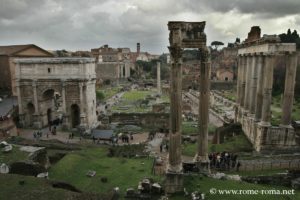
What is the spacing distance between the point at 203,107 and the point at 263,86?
800 cm

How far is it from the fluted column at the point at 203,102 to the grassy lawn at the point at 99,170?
12.9 ft

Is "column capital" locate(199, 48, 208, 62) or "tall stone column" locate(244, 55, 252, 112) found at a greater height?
"column capital" locate(199, 48, 208, 62)

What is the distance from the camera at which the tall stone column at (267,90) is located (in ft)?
60.3

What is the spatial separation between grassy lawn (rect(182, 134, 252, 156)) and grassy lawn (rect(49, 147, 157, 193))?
3.98m

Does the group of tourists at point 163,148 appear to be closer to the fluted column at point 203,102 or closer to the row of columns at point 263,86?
the row of columns at point 263,86

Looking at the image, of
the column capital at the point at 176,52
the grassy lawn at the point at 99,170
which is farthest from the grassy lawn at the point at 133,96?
the column capital at the point at 176,52

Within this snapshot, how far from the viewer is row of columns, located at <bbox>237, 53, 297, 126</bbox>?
18.5m

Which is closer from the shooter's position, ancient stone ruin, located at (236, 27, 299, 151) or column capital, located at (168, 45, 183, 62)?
column capital, located at (168, 45, 183, 62)

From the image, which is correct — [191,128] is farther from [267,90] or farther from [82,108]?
[267,90]

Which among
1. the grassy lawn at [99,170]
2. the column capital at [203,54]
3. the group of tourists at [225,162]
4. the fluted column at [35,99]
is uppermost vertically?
the column capital at [203,54]

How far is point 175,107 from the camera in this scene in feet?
39.5


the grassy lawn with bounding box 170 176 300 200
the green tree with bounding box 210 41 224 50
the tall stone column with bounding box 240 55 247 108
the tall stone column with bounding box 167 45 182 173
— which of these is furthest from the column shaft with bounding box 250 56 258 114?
the green tree with bounding box 210 41 224 50

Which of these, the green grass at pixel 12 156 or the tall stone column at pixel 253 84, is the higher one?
the tall stone column at pixel 253 84

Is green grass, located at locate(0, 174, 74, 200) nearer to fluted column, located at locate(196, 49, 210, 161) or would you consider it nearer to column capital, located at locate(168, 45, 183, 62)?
fluted column, located at locate(196, 49, 210, 161)
